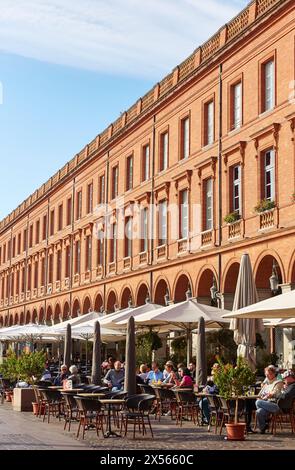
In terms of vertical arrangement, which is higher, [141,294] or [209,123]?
[209,123]

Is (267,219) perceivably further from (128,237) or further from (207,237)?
(128,237)

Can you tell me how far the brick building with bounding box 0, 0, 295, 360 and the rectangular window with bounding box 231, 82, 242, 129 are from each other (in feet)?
0.14

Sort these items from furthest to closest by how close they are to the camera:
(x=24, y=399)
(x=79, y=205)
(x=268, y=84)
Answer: (x=79, y=205) < (x=268, y=84) < (x=24, y=399)

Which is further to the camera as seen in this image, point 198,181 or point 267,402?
point 198,181

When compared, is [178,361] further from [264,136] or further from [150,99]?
[150,99]

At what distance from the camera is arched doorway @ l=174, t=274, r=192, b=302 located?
34.4 metres

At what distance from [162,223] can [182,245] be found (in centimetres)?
300

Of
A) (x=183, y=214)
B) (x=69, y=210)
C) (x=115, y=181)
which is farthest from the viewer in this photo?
(x=69, y=210)

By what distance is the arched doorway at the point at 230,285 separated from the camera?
29781mm

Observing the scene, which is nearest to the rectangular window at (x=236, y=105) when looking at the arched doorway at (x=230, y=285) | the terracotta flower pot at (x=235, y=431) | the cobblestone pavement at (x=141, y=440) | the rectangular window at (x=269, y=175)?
the rectangular window at (x=269, y=175)

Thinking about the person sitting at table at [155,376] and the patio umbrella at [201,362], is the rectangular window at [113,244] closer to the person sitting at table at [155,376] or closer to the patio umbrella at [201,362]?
the person sitting at table at [155,376]

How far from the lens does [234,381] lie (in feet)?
48.3

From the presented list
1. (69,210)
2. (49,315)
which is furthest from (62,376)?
(49,315)

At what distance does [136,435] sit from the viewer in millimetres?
16250
